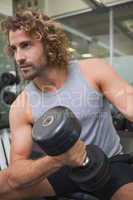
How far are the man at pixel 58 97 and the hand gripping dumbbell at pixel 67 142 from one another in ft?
1.06

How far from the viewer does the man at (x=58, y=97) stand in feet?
4.91

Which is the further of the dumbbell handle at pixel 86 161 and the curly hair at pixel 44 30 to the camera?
the curly hair at pixel 44 30

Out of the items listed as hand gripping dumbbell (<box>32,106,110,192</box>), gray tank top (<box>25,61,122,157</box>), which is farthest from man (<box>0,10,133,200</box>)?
hand gripping dumbbell (<box>32,106,110,192</box>)

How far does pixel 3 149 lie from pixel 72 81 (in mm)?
1398

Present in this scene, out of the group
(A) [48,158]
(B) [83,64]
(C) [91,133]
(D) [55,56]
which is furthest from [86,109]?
(A) [48,158]

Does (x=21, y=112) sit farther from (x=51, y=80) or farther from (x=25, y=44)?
(x=25, y=44)

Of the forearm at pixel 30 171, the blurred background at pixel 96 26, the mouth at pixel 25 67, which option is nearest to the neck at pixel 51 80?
the mouth at pixel 25 67

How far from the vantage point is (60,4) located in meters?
5.25

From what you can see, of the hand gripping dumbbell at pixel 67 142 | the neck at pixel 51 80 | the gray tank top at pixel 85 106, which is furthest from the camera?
the neck at pixel 51 80

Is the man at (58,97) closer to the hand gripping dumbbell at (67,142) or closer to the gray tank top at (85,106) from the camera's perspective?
the gray tank top at (85,106)

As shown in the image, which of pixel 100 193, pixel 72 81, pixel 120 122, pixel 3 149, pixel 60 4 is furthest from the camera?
pixel 60 4

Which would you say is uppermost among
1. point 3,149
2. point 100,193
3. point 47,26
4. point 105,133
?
point 47,26

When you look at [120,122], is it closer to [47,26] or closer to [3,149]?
[3,149]

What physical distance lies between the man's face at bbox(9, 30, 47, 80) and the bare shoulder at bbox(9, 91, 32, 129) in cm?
14
